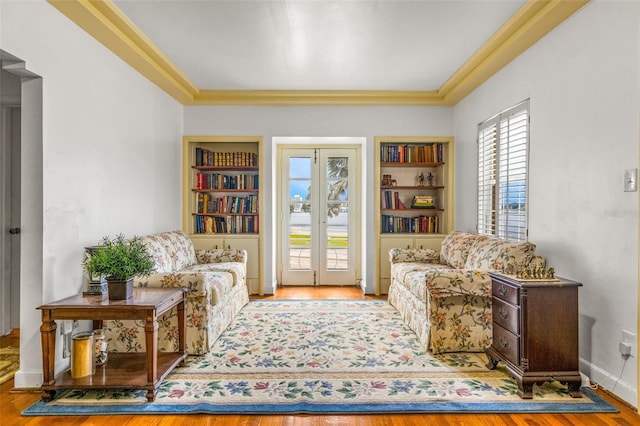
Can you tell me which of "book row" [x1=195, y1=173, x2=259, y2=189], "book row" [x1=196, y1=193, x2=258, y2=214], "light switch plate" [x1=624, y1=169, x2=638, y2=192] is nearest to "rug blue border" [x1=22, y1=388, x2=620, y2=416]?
"light switch plate" [x1=624, y1=169, x2=638, y2=192]

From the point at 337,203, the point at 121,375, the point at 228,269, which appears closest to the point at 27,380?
the point at 121,375

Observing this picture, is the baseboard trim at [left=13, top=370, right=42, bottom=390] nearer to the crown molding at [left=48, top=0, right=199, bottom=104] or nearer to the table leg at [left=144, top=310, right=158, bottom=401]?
the table leg at [left=144, top=310, right=158, bottom=401]

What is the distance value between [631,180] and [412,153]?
127 inches

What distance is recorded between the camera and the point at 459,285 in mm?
2965

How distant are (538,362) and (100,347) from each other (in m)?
2.85

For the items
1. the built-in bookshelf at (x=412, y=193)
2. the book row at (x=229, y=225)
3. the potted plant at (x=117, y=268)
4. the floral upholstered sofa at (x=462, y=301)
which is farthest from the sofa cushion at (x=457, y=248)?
the potted plant at (x=117, y=268)

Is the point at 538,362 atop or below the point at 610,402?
atop

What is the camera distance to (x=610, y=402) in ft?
7.65

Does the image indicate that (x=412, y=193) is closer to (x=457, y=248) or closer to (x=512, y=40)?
(x=457, y=248)

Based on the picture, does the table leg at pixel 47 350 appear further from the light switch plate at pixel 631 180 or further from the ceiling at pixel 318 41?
the light switch plate at pixel 631 180

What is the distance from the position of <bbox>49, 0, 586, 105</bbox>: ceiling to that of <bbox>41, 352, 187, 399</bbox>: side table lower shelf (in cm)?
245

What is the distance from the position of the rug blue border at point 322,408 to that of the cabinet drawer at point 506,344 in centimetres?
28

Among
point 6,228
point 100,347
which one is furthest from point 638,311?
point 6,228

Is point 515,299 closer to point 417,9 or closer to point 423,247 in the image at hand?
point 417,9
